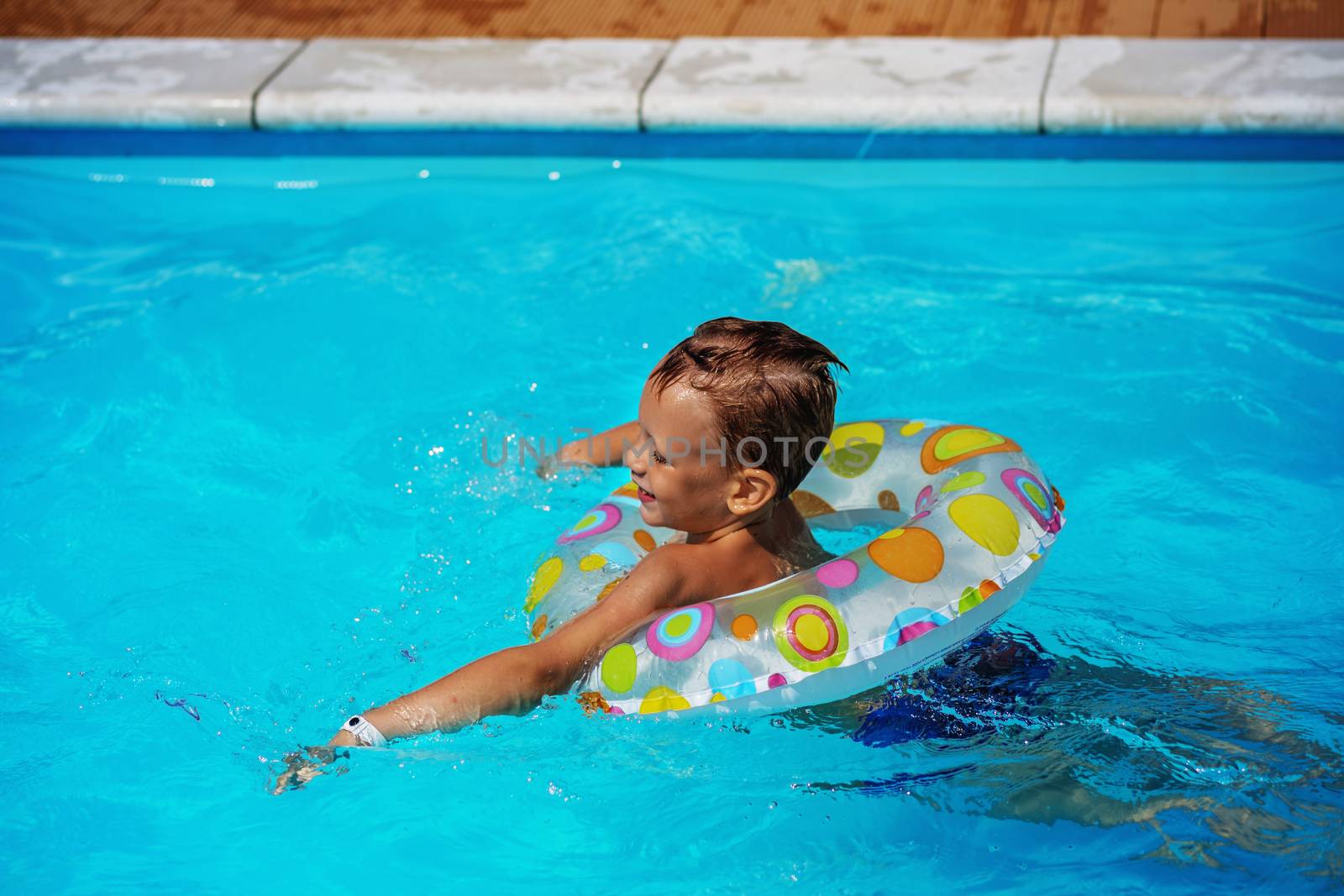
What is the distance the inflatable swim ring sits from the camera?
2.88 meters

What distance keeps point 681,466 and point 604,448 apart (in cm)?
82

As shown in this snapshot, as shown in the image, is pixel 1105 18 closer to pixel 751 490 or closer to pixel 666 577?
pixel 751 490

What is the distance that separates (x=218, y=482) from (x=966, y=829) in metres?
2.52

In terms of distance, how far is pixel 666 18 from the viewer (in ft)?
21.1

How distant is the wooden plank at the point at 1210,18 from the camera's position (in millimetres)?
5918

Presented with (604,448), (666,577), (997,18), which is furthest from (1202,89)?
(666,577)

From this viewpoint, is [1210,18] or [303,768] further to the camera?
[1210,18]

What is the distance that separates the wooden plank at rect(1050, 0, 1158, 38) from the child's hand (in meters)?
4.67

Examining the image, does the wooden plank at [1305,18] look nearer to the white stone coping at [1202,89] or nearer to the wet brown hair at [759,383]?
the white stone coping at [1202,89]

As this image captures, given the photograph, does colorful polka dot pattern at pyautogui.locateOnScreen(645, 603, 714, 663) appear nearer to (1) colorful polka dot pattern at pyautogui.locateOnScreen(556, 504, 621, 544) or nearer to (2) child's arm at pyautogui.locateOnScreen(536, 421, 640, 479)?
(1) colorful polka dot pattern at pyautogui.locateOnScreen(556, 504, 621, 544)

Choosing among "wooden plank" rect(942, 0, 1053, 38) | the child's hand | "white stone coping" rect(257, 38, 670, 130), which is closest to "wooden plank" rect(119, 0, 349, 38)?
"white stone coping" rect(257, 38, 670, 130)

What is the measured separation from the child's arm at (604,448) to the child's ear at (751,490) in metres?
0.71

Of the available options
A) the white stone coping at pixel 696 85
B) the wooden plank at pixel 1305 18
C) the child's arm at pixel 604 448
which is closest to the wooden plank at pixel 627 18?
the white stone coping at pixel 696 85

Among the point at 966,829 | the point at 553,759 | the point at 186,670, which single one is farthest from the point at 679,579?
the point at 186,670
